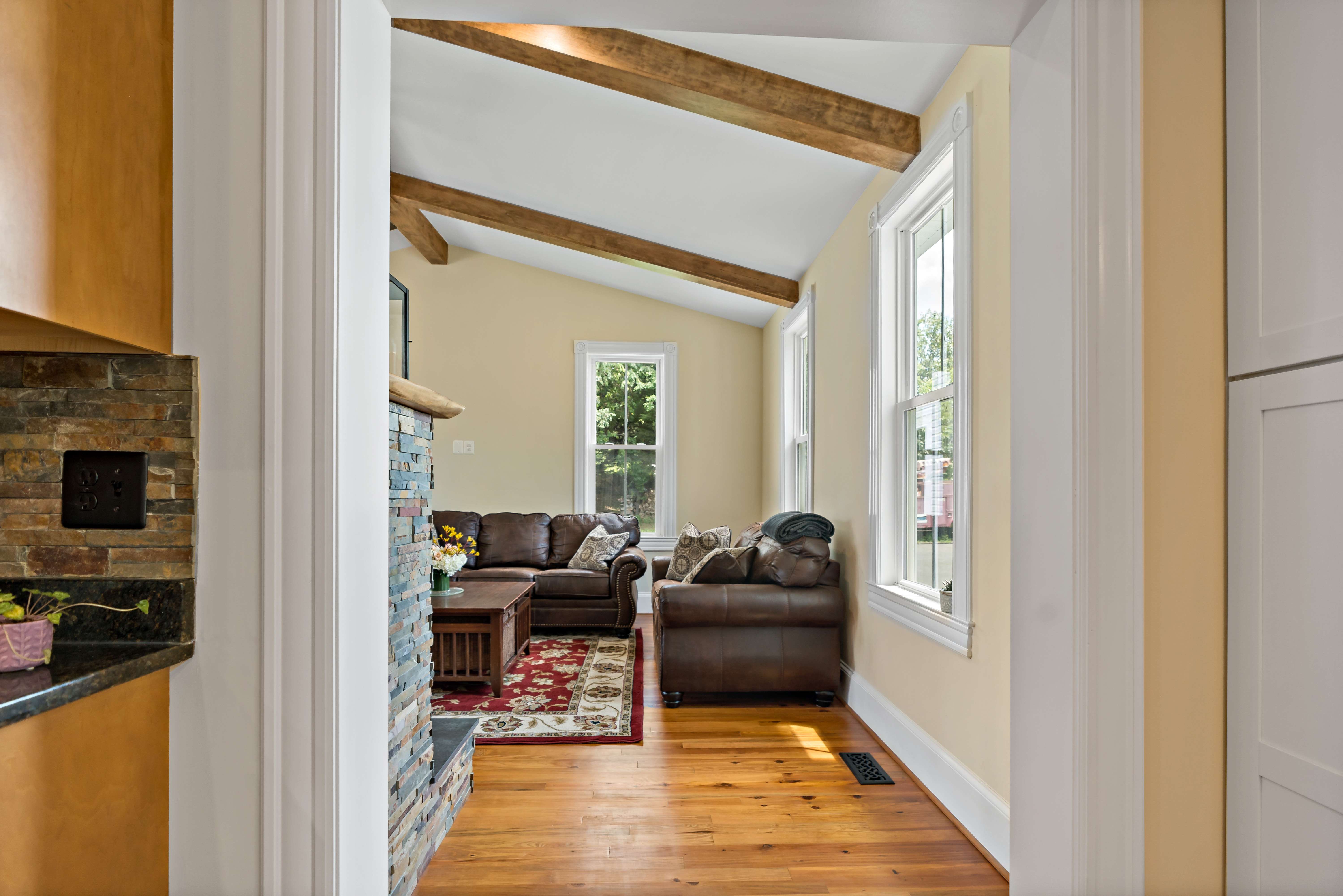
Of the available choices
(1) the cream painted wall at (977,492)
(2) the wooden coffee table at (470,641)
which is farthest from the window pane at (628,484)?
(1) the cream painted wall at (977,492)

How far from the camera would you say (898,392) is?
10.5ft

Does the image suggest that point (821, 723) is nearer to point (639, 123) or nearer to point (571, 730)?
point (571, 730)

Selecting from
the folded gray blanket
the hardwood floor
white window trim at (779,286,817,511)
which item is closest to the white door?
the hardwood floor

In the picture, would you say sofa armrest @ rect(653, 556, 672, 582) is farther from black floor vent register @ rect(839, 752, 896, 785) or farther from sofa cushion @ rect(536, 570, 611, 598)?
black floor vent register @ rect(839, 752, 896, 785)

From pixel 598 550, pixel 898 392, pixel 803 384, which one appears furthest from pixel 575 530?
pixel 898 392

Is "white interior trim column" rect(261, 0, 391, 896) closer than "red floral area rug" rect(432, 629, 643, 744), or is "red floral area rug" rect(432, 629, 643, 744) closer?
"white interior trim column" rect(261, 0, 391, 896)

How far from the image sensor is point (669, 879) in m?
2.01

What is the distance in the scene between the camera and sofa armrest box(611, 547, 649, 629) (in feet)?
17.9

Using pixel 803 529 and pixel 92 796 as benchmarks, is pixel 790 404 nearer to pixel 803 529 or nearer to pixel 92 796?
pixel 803 529

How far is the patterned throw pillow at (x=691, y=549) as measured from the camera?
476 cm

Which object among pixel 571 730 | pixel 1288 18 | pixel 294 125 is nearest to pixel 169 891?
pixel 294 125

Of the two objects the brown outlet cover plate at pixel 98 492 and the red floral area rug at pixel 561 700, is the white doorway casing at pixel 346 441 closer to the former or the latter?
the brown outlet cover plate at pixel 98 492

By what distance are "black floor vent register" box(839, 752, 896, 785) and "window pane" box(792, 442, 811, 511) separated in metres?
2.21

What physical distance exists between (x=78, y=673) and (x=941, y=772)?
2.46 metres
